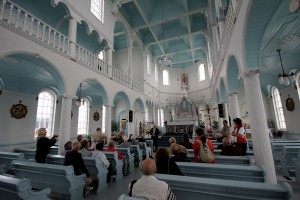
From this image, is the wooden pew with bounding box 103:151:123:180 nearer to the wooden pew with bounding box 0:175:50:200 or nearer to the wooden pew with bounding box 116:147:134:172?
the wooden pew with bounding box 116:147:134:172

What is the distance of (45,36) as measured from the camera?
22.4ft

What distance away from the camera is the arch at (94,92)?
9.61m

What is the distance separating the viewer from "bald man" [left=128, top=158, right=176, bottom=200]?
1.96m

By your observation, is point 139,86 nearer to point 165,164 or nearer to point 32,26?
point 32,26

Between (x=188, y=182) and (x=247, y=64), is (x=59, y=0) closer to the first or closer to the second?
(x=247, y=64)

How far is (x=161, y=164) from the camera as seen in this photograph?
2949 mm

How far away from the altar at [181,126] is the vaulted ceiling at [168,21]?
8618 millimetres

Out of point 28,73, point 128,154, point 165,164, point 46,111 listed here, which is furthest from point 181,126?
point 165,164

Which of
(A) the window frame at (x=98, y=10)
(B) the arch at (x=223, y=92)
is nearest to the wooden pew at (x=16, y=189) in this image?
(A) the window frame at (x=98, y=10)

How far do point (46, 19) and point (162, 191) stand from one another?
11.9m

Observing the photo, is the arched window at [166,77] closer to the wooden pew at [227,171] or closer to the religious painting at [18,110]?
the religious painting at [18,110]

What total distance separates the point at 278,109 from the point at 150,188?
Answer: 15748 millimetres

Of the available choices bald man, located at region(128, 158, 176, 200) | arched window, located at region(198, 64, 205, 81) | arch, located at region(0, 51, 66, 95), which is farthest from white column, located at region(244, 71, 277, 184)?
arched window, located at region(198, 64, 205, 81)

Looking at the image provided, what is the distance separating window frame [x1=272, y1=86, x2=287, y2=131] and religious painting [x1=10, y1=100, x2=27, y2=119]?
1789cm
